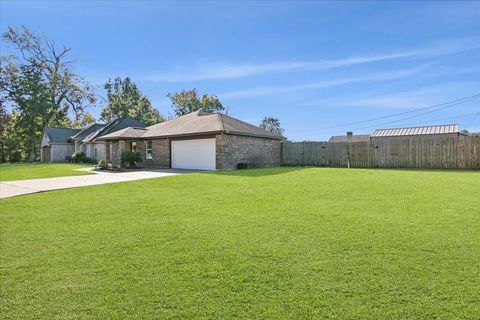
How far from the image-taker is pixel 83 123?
46125mm

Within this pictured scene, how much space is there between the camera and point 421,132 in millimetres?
23625

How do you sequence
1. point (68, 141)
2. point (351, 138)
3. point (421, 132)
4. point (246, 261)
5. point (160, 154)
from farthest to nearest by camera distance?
point (351, 138) < point (68, 141) < point (421, 132) < point (160, 154) < point (246, 261)

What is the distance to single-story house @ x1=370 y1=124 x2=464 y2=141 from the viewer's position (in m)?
22.1

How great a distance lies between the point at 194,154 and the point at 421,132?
17.9m

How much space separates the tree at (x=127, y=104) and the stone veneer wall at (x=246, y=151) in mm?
26896

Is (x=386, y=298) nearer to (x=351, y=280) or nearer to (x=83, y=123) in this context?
(x=351, y=280)

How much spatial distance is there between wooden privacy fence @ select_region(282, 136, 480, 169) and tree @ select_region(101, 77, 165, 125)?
1111 inches

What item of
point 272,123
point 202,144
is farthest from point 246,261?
point 272,123

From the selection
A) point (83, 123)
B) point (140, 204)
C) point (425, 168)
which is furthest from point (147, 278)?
point (83, 123)

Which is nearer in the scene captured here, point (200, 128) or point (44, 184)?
point (44, 184)

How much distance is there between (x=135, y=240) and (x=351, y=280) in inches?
112

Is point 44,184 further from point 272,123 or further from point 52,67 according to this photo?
point 272,123

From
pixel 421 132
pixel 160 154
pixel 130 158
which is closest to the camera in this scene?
pixel 130 158

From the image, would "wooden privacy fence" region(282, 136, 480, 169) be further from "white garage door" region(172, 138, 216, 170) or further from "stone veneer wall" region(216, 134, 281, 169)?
"white garage door" region(172, 138, 216, 170)
